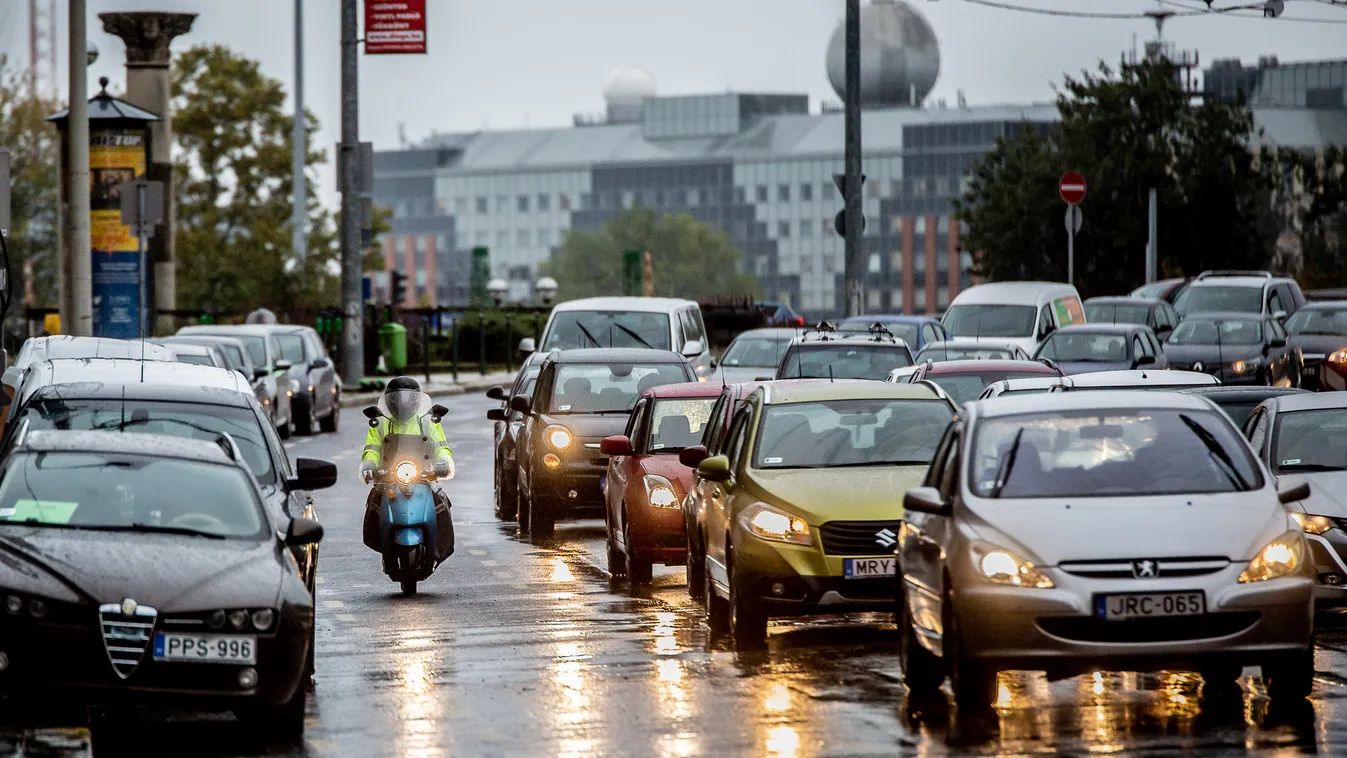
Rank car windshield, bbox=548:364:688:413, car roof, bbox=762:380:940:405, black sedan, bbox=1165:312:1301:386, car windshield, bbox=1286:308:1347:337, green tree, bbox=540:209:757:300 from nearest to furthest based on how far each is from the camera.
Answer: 1. car roof, bbox=762:380:940:405
2. car windshield, bbox=548:364:688:413
3. black sedan, bbox=1165:312:1301:386
4. car windshield, bbox=1286:308:1347:337
5. green tree, bbox=540:209:757:300

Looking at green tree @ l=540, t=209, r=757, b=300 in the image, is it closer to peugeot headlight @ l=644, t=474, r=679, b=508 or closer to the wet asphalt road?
peugeot headlight @ l=644, t=474, r=679, b=508

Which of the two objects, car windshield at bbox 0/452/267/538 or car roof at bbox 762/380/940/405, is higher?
car roof at bbox 762/380/940/405

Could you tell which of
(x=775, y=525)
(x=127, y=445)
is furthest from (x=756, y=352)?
(x=127, y=445)

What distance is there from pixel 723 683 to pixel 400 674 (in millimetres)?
1668

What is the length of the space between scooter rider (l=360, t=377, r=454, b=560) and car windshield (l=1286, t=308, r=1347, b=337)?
24.7 m

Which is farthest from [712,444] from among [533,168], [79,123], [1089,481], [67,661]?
[533,168]

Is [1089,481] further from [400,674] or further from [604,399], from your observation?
[604,399]

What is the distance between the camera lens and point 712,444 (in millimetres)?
16672

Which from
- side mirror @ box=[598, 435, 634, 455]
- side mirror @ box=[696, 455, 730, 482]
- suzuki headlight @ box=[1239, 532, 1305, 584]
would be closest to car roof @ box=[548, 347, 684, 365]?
side mirror @ box=[598, 435, 634, 455]

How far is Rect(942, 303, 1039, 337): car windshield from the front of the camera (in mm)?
37781

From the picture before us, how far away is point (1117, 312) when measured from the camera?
4306 centimetres

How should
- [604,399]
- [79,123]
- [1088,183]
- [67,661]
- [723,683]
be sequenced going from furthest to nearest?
1. [1088,183]
2. [79,123]
3. [604,399]
4. [723,683]
5. [67,661]

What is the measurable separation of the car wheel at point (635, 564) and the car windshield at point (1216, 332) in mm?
20045

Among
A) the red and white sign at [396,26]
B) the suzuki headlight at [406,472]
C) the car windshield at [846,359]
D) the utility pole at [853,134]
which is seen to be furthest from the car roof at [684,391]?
the red and white sign at [396,26]
